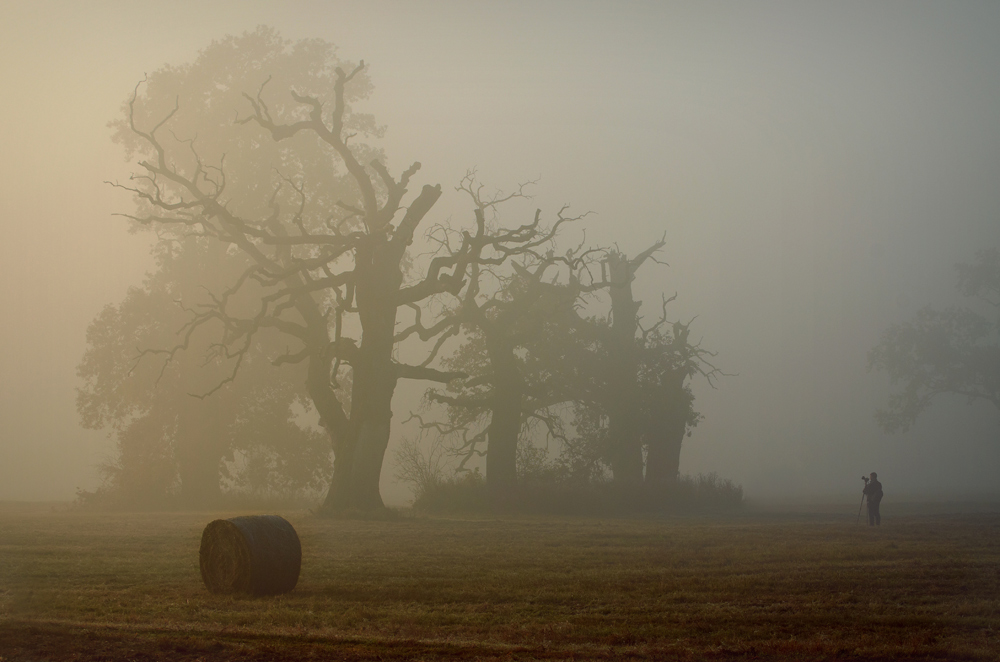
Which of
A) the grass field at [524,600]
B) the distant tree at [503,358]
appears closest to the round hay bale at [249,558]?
the grass field at [524,600]

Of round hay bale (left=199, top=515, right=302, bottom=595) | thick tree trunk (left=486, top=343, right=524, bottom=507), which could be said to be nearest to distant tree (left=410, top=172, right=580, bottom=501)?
thick tree trunk (left=486, top=343, right=524, bottom=507)

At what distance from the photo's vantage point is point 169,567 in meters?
14.8

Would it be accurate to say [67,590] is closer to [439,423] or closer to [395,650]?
[395,650]

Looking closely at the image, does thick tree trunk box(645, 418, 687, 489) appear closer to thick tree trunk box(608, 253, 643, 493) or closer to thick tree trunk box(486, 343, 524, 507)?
A: thick tree trunk box(608, 253, 643, 493)

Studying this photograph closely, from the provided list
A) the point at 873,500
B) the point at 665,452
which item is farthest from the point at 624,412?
the point at 873,500

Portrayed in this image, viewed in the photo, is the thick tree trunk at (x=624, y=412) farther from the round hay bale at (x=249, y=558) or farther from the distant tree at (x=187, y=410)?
the round hay bale at (x=249, y=558)

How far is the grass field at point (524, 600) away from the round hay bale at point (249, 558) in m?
0.28

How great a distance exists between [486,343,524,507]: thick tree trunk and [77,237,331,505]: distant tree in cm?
938

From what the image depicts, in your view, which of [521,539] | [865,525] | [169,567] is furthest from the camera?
[865,525]

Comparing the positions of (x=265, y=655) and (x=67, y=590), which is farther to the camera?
(x=67, y=590)

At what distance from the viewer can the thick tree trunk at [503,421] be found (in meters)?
31.9

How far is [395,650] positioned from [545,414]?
28.6 metres

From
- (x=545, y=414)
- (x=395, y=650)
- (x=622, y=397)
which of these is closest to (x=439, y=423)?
(x=545, y=414)

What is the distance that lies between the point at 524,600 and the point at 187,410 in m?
29.1
